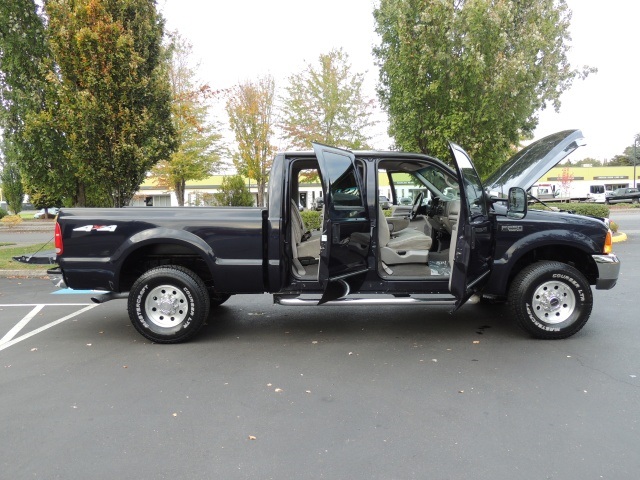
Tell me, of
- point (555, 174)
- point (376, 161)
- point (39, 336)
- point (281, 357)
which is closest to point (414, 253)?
point (376, 161)

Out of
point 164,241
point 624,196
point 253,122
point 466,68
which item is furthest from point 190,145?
point 624,196

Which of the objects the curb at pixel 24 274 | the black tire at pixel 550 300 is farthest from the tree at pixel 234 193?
the black tire at pixel 550 300

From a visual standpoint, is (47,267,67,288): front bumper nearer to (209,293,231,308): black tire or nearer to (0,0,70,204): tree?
(209,293,231,308): black tire

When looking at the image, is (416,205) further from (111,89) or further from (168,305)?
(111,89)

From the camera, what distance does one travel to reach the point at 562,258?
218 inches

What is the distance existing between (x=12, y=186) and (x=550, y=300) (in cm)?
3787

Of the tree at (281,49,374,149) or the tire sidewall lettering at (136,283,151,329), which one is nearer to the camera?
the tire sidewall lettering at (136,283,151,329)

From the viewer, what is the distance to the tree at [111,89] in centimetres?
947

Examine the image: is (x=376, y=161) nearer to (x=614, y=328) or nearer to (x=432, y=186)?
(x=432, y=186)

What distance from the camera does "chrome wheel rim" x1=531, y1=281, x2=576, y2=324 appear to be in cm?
509

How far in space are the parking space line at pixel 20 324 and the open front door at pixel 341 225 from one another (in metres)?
3.74

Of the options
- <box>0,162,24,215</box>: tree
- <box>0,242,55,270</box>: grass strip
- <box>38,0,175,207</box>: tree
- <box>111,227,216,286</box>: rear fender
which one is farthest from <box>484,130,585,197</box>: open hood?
<box>0,162,24,215</box>: tree

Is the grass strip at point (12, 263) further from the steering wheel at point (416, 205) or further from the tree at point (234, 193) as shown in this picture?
the tree at point (234, 193)

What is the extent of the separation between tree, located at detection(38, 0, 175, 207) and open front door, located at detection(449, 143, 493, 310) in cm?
768
